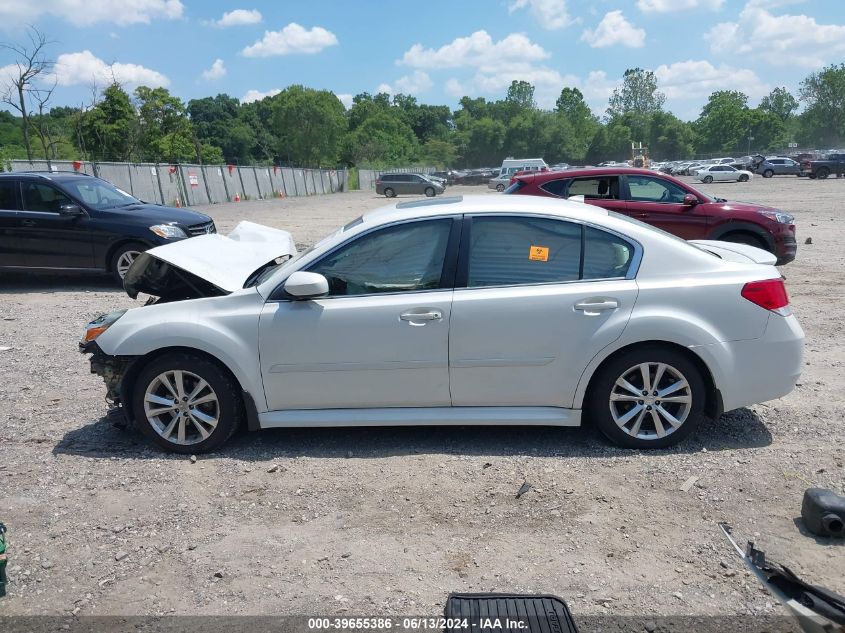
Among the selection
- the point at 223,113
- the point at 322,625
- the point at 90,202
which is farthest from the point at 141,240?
the point at 223,113

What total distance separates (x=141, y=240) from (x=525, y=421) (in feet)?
26.4

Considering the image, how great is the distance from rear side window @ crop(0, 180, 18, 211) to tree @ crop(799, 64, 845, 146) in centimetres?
14128

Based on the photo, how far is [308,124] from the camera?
74062 mm

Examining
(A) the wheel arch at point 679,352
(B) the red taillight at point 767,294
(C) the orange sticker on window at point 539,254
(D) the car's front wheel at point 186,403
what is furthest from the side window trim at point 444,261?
(B) the red taillight at point 767,294

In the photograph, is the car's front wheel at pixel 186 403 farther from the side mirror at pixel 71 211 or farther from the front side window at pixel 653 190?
the front side window at pixel 653 190

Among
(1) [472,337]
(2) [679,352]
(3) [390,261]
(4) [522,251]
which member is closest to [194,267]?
(3) [390,261]

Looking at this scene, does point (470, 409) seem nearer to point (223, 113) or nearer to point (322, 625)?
point (322, 625)

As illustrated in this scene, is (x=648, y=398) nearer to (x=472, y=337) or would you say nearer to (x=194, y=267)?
(x=472, y=337)

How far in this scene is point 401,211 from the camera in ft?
16.3

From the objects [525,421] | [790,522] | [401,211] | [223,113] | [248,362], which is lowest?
[790,522]

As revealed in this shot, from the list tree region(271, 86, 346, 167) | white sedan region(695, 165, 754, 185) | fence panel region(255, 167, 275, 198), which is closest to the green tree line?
tree region(271, 86, 346, 167)

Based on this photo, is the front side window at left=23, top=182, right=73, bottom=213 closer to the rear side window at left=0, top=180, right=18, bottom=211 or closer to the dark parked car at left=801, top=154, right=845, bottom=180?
the rear side window at left=0, top=180, right=18, bottom=211

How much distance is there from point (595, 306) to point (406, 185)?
48.0 m

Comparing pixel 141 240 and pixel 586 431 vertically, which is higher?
pixel 141 240
